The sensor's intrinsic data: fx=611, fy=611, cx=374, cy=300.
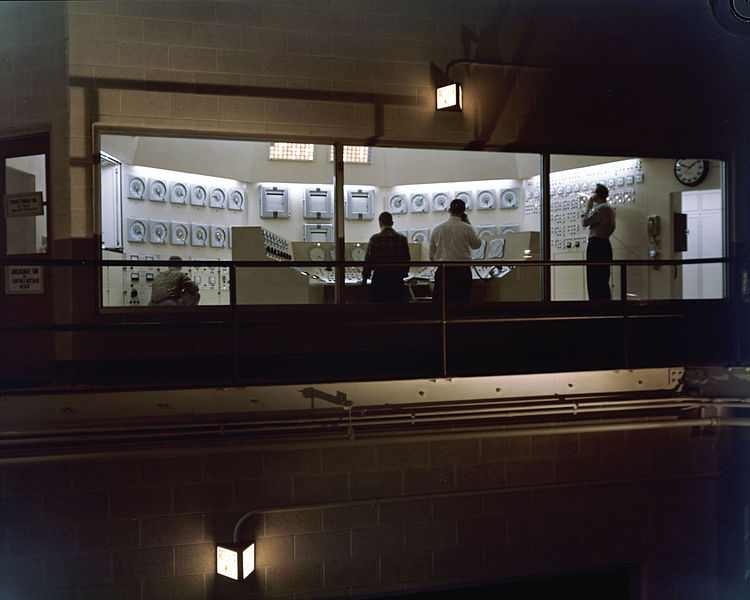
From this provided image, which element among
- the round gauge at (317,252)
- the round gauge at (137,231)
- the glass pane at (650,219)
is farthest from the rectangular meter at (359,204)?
the glass pane at (650,219)

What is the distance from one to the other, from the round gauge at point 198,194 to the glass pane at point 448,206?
140 cm

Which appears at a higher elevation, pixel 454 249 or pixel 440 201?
pixel 440 201

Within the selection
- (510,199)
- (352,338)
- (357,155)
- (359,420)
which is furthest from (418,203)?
(359,420)

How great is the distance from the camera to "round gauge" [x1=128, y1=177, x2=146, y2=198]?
18.7 feet

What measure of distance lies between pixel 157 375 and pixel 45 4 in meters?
3.43

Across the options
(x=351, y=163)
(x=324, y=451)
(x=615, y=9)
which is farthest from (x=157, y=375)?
(x=615, y=9)

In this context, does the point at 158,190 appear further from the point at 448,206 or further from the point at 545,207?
the point at 545,207

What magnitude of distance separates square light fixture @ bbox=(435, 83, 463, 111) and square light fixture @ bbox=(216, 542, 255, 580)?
4414 millimetres

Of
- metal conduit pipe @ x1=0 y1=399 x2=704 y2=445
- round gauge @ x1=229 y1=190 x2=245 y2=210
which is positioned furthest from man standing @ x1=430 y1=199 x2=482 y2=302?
round gauge @ x1=229 y1=190 x2=245 y2=210

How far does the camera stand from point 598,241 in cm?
661

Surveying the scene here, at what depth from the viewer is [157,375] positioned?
15.6ft

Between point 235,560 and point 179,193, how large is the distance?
11.2 feet

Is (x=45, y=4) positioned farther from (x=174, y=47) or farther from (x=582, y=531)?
(x=582, y=531)

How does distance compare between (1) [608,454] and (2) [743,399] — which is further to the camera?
(1) [608,454]
